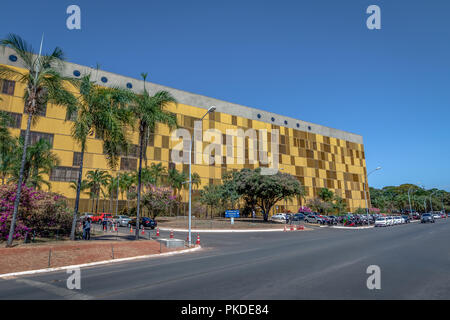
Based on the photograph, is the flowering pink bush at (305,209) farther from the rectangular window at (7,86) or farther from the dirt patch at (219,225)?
the rectangular window at (7,86)

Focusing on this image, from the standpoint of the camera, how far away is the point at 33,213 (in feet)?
61.8

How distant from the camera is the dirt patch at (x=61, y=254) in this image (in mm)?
12352

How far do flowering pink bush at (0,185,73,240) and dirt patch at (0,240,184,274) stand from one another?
314 centimetres

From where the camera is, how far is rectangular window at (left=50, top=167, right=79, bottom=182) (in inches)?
1815

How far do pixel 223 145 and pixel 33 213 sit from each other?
4798cm

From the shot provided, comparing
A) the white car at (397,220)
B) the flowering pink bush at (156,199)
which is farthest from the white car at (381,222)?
the flowering pink bush at (156,199)

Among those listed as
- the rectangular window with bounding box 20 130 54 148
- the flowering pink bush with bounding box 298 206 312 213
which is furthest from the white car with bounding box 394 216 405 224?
the rectangular window with bounding box 20 130 54 148

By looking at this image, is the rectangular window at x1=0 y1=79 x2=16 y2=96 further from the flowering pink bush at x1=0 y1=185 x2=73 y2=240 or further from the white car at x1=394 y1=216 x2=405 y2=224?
the white car at x1=394 y1=216 x2=405 y2=224

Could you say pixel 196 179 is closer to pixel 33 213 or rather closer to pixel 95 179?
pixel 95 179

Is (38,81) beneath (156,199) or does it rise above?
above

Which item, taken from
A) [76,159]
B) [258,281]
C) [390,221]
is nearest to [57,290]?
[258,281]

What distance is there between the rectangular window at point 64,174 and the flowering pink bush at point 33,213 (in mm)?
27604
